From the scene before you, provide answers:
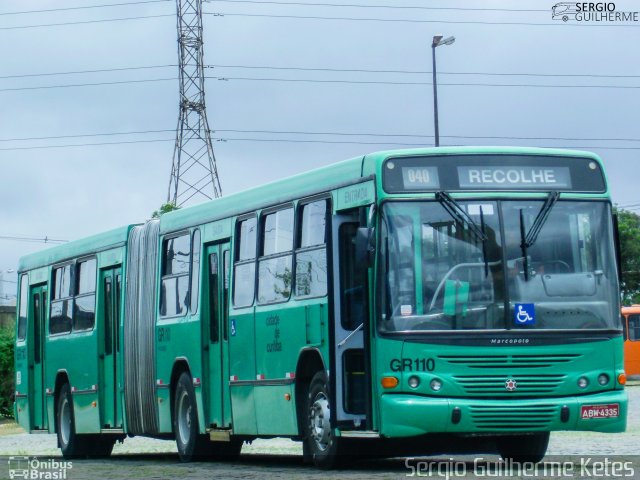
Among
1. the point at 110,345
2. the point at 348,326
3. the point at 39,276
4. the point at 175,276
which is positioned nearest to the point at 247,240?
the point at 175,276

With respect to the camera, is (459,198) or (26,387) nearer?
(459,198)

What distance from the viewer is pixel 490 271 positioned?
1467 cm

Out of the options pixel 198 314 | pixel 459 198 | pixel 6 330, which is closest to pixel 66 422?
pixel 198 314

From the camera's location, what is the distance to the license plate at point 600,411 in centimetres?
1477

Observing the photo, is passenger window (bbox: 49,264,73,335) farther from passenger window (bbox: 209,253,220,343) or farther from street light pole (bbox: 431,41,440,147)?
street light pole (bbox: 431,41,440,147)

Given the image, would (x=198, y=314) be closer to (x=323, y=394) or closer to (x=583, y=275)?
(x=323, y=394)

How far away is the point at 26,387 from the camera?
2642cm

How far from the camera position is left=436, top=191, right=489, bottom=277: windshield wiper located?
14.7 m

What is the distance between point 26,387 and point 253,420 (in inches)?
377

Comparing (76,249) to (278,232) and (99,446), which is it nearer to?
(99,446)

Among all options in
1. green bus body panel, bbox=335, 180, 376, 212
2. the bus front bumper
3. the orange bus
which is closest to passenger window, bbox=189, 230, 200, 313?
green bus body panel, bbox=335, 180, 376, 212

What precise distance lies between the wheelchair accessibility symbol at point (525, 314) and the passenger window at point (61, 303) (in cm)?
1155

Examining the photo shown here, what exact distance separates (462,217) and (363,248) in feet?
3.26

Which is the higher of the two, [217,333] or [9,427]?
[217,333]
